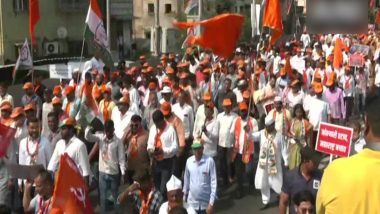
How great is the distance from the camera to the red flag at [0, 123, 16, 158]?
878 cm

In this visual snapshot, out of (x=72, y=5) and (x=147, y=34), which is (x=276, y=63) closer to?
(x=72, y=5)

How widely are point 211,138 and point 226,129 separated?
363mm

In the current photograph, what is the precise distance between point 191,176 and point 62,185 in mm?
2648

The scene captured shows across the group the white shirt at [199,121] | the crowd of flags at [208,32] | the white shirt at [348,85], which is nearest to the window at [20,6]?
the white shirt at [348,85]

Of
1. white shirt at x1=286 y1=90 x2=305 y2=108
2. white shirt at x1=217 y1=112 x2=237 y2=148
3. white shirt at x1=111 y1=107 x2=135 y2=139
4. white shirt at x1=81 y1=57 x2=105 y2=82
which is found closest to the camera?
white shirt at x1=111 y1=107 x2=135 y2=139

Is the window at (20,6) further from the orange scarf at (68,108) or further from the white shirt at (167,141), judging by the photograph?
the white shirt at (167,141)

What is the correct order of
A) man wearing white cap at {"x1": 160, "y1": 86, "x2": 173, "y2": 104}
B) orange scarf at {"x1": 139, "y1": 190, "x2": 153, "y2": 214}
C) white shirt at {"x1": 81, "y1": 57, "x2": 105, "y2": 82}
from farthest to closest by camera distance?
white shirt at {"x1": 81, "y1": 57, "x2": 105, "y2": 82}, man wearing white cap at {"x1": 160, "y1": 86, "x2": 173, "y2": 104}, orange scarf at {"x1": 139, "y1": 190, "x2": 153, "y2": 214}

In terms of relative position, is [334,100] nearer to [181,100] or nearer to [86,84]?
[181,100]

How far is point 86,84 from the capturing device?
41.7 ft

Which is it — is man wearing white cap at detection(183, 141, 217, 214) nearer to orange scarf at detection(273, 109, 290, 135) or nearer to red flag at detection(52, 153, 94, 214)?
red flag at detection(52, 153, 94, 214)

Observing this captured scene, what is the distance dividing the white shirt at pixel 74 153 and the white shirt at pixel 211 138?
254 cm

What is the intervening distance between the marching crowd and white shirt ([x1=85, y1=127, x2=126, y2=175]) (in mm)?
12

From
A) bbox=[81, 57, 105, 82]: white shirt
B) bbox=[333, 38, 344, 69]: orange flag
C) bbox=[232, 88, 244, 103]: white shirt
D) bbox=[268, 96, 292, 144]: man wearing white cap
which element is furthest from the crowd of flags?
bbox=[333, 38, 344, 69]: orange flag

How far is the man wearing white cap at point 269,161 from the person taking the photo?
34.2 ft
